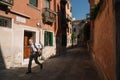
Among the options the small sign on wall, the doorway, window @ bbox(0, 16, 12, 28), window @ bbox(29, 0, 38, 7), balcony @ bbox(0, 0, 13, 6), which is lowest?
the doorway

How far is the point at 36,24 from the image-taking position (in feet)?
51.4

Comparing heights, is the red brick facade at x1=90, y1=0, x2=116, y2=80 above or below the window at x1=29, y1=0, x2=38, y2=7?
below

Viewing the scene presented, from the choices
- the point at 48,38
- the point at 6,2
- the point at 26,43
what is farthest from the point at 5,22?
the point at 48,38

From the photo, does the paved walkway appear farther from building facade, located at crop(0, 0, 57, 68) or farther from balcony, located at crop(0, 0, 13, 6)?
balcony, located at crop(0, 0, 13, 6)

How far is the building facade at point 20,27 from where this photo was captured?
36.2ft

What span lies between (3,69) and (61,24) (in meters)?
15.4

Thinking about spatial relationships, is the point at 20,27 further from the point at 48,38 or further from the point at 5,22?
the point at 48,38

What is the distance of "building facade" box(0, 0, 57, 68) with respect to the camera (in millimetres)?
11047

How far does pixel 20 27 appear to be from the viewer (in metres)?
12.8

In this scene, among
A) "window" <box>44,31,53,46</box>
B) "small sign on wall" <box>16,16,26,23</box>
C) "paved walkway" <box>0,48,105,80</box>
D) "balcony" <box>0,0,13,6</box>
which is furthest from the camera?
"window" <box>44,31,53,46</box>

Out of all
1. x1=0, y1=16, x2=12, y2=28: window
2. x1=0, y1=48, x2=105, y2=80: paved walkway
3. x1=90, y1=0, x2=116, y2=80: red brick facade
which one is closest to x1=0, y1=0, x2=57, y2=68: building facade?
x1=0, y1=16, x2=12, y2=28: window

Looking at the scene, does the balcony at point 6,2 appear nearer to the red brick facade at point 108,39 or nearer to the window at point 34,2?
the window at point 34,2

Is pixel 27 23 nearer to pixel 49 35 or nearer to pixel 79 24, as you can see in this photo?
pixel 49 35

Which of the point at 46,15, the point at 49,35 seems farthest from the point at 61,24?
the point at 46,15
